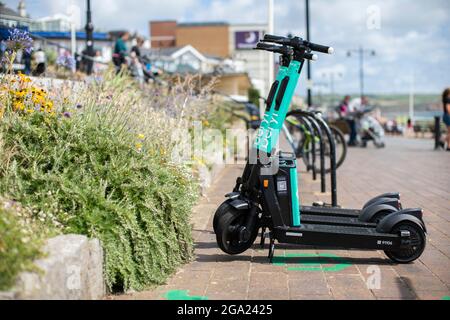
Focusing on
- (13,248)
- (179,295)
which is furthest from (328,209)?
(13,248)

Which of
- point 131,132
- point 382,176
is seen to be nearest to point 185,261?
point 131,132

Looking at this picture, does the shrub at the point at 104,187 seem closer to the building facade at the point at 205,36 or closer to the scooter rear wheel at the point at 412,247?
the scooter rear wheel at the point at 412,247

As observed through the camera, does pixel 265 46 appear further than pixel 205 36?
No

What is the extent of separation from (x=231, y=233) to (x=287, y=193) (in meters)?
0.57

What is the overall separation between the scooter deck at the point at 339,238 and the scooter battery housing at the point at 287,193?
0.09 meters

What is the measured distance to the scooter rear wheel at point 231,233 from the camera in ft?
16.4

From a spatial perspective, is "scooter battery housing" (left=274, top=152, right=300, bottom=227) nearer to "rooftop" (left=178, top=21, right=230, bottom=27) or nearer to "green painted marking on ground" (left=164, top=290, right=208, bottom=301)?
"green painted marking on ground" (left=164, top=290, right=208, bottom=301)

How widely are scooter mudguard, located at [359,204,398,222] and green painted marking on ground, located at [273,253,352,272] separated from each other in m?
0.60

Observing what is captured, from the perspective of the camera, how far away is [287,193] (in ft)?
16.6

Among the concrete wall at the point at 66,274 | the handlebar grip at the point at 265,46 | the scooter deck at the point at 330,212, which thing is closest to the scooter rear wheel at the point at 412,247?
the scooter deck at the point at 330,212

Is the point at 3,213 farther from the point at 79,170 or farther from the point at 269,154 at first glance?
the point at 269,154

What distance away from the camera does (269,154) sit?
507 centimetres

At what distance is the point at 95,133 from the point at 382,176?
7.54 metres

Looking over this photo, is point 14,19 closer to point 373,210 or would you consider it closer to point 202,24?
point 373,210
